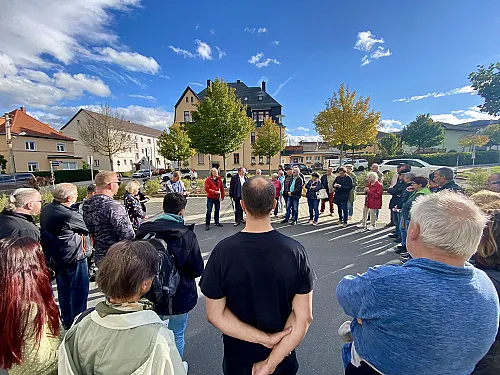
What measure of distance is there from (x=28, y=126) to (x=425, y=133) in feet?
209

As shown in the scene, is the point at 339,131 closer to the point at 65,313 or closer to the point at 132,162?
the point at 65,313

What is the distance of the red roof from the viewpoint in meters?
31.0

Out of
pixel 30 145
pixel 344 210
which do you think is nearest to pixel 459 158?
pixel 344 210

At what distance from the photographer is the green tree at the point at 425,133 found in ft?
145

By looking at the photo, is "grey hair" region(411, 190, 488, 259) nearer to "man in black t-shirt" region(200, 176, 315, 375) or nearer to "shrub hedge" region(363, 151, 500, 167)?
"man in black t-shirt" region(200, 176, 315, 375)

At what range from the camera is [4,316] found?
123cm

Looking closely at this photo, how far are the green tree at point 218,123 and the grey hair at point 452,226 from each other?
58.7 ft

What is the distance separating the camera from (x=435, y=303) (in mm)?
1043

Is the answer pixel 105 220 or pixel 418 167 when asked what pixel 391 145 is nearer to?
pixel 418 167

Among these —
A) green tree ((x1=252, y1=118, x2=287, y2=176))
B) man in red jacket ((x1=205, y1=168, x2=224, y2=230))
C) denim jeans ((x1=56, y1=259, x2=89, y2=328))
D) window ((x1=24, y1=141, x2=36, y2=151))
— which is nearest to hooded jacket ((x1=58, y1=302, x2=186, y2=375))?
denim jeans ((x1=56, y1=259, x2=89, y2=328))

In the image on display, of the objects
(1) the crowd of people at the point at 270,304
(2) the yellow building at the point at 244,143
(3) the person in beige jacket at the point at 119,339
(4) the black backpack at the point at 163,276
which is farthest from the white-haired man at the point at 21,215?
(2) the yellow building at the point at 244,143

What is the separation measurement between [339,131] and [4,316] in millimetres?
23385

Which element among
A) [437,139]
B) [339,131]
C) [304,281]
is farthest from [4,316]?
[437,139]

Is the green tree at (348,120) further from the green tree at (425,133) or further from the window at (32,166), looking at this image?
the window at (32,166)
